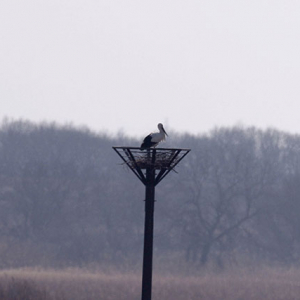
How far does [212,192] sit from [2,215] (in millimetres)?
16197

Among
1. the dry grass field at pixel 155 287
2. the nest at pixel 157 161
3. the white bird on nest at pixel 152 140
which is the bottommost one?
the dry grass field at pixel 155 287

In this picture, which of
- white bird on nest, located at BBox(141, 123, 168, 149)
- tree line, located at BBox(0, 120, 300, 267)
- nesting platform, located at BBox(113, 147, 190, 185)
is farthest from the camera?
tree line, located at BBox(0, 120, 300, 267)

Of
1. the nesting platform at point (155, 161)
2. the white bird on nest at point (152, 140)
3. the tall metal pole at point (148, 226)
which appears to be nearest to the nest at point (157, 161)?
the nesting platform at point (155, 161)

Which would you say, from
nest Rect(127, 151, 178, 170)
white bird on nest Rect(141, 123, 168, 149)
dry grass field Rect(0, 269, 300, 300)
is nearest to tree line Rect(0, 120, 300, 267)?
dry grass field Rect(0, 269, 300, 300)

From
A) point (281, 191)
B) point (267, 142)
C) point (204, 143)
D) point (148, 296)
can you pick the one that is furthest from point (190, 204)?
point (148, 296)

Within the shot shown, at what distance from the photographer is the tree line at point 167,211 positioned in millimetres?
56594

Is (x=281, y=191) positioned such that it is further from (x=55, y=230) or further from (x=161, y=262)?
(x=55, y=230)

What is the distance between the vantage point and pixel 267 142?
76.8m

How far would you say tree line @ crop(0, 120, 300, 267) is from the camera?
5659cm

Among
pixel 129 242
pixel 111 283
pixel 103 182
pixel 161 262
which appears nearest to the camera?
pixel 111 283

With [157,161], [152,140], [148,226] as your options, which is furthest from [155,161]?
[148,226]

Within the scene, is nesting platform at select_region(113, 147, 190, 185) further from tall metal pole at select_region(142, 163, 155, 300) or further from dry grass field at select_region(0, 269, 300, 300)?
dry grass field at select_region(0, 269, 300, 300)

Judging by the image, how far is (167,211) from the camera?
58.7 meters

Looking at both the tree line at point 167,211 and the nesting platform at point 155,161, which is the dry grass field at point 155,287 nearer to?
the tree line at point 167,211
